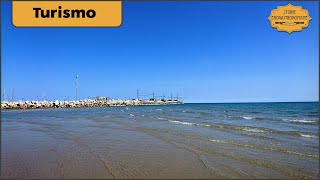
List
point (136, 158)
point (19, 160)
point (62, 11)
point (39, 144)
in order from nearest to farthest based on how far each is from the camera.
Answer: point (62, 11), point (19, 160), point (136, 158), point (39, 144)

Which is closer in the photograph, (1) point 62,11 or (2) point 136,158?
(1) point 62,11

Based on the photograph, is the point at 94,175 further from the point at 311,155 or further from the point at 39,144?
the point at 311,155

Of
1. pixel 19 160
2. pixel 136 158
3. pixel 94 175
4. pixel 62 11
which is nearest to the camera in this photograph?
pixel 94 175

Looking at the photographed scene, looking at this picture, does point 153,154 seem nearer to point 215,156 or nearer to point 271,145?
point 215,156

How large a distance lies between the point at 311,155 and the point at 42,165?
9.70 meters

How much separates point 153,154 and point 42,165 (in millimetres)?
3954

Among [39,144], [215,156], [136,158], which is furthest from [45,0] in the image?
[215,156]

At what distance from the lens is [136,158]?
9.70 meters

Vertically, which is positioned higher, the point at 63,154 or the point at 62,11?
the point at 62,11

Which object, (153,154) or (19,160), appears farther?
(153,154)

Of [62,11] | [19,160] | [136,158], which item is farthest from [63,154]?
[62,11]

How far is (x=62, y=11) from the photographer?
824 centimetres

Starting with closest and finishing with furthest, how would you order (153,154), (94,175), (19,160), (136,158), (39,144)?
(94,175) → (19,160) → (136,158) → (153,154) → (39,144)

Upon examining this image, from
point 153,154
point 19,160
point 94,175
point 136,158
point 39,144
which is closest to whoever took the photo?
point 94,175
